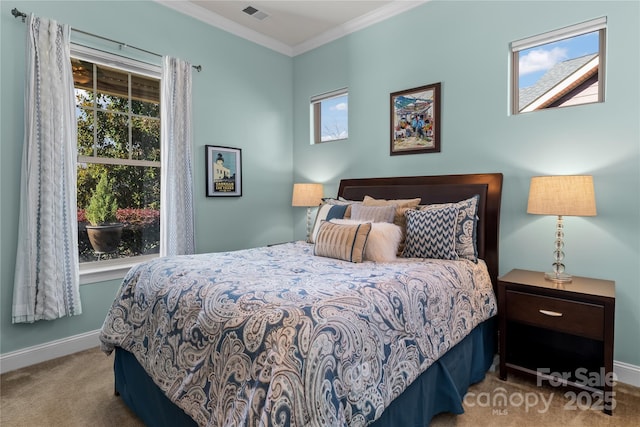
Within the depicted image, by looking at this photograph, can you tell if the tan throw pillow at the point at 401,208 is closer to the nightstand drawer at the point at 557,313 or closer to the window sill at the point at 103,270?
the nightstand drawer at the point at 557,313

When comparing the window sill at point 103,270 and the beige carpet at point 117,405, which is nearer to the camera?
the beige carpet at point 117,405

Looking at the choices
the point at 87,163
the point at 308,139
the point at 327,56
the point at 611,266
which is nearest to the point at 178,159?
the point at 87,163

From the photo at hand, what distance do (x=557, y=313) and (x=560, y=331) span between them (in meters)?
0.12

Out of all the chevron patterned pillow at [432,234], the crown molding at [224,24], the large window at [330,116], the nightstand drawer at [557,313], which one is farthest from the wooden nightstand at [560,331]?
the crown molding at [224,24]

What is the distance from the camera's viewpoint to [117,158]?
10.1 feet

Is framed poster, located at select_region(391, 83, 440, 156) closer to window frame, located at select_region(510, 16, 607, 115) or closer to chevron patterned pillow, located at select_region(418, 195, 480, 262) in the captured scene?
window frame, located at select_region(510, 16, 607, 115)

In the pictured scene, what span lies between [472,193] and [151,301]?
2344 mm

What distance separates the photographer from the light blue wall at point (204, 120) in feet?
8.05

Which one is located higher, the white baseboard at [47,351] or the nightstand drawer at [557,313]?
the nightstand drawer at [557,313]

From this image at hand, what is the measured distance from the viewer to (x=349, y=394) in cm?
119

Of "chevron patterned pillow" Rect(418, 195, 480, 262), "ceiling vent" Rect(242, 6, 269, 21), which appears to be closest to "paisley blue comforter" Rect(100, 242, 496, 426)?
"chevron patterned pillow" Rect(418, 195, 480, 262)

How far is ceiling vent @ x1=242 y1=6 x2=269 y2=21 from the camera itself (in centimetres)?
341

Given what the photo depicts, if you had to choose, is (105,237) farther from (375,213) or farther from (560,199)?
(560,199)

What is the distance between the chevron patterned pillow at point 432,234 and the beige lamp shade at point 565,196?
52 centimetres
